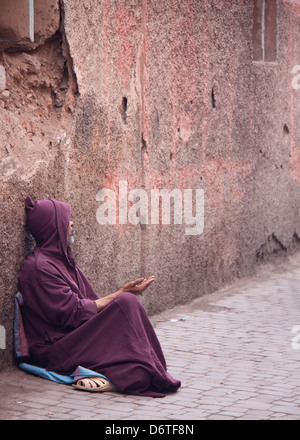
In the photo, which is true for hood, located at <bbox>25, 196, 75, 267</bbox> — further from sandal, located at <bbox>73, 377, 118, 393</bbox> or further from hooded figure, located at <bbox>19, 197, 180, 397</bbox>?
sandal, located at <bbox>73, 377, 118, 393</bbox>

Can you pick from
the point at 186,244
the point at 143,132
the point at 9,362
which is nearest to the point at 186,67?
the point at 143,132

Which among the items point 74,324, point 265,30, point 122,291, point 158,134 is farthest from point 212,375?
point 265,30

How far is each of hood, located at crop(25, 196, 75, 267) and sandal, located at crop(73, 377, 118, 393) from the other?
785 millimetres

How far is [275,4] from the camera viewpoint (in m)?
9.70

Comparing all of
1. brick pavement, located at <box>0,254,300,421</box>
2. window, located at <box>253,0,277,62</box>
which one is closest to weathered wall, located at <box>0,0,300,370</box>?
window, located at <box>253,0,277,62</box>

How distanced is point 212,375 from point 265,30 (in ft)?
18.3

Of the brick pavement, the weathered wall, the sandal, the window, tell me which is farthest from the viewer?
the window

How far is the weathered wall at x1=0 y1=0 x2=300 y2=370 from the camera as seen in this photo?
5.53m

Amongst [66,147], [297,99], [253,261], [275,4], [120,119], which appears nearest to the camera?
[66,147]

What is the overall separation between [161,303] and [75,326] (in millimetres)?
2241

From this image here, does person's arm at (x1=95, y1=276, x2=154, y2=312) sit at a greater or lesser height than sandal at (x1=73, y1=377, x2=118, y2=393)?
greater

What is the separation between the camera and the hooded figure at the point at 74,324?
482 cm

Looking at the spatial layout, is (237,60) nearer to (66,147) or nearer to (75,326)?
(66,147)

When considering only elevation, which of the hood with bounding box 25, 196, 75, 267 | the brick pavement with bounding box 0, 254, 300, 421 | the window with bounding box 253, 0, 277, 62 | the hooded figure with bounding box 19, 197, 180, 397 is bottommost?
the brick pavement with bounding box 0, 254, 300, 421
